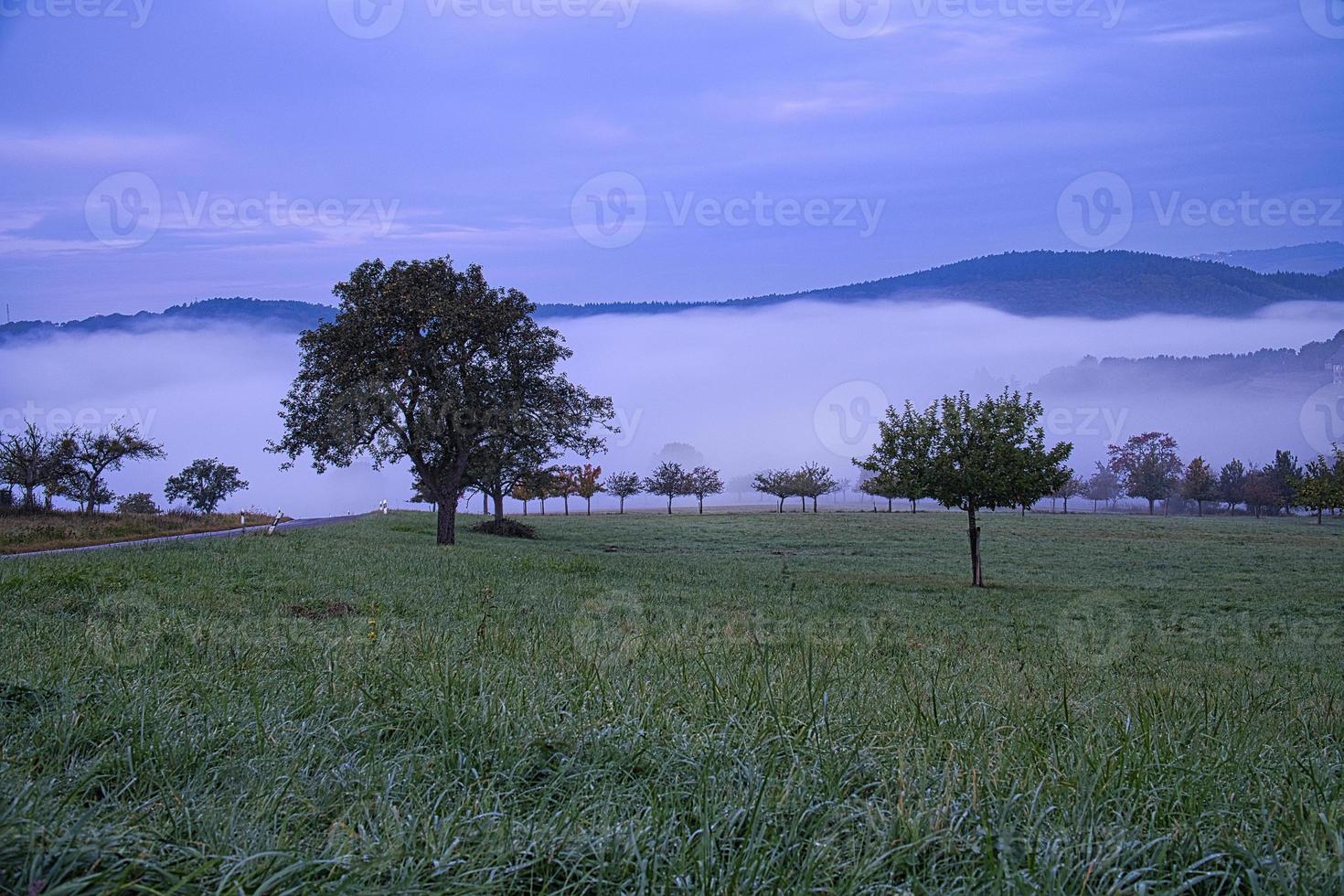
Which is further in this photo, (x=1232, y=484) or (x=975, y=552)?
(x=1232, y=484)

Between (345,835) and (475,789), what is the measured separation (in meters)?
0.73

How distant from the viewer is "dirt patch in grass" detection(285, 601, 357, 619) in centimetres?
973

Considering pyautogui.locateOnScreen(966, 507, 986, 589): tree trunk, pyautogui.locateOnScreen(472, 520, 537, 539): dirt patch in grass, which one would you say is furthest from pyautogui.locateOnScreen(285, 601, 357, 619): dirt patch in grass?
pyautogui.locateOnScreen(472, 520, 537, 539): dirt patch in grass

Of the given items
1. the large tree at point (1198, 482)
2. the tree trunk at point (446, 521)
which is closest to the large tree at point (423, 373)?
the tree trunk at point (446, 521)

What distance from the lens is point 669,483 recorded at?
111 meters

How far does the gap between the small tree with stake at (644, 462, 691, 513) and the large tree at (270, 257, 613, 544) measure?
7507 cm

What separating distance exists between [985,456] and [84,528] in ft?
113

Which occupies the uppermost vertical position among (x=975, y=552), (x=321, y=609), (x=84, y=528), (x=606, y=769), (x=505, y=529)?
(x=84, y=528)

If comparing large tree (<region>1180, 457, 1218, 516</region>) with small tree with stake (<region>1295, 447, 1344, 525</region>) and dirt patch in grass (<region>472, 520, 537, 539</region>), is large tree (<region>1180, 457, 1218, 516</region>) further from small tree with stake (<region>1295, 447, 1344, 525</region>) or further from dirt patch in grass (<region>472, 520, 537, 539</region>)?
dirt patch in grass (<region>472, 520, 537, 539</region>)

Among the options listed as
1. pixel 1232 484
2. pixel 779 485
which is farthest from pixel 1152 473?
pixel 779 485

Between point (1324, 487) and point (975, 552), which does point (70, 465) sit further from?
point (1324, 487)

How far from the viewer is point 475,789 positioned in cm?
333

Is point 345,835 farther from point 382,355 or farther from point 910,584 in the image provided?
point 382,355

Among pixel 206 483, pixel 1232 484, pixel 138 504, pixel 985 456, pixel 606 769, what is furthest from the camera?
pixel 1232 484
